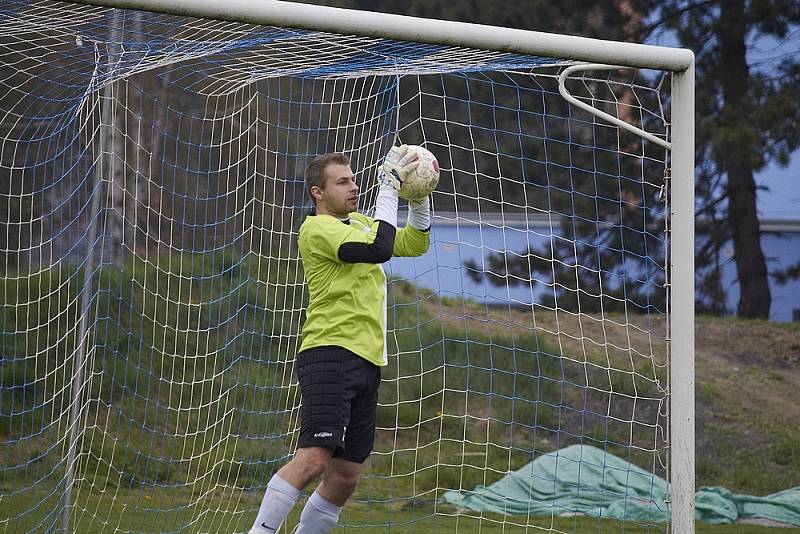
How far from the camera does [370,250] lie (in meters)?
4.29

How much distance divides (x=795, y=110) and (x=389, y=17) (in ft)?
26.9

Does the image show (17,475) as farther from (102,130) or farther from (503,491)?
(503,491)

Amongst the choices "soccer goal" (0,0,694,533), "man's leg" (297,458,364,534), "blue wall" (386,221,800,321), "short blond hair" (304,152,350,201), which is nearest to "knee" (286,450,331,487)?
"man's leg" (297,458,364,534)

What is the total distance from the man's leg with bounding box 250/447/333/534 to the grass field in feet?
5.95

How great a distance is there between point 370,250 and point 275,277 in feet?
14.1

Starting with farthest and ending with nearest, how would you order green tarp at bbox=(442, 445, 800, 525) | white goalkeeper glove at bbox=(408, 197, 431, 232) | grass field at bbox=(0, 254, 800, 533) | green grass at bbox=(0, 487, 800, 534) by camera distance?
green tarp at bbox=(442, 445, 800, 525) → grass field at bbox=(0, 254, 800, 533) → green grass at bbox=(0, 487, 800, 534) → white goalkeeper glove at bbox=(408, 197, 431, 232)

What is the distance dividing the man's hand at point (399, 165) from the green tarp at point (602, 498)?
136 inches

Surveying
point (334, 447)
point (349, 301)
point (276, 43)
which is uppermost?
point (276, 43)

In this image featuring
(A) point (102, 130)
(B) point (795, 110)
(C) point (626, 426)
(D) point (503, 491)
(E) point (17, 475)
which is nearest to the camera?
(A) point (102, 130)

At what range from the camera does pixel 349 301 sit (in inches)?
172

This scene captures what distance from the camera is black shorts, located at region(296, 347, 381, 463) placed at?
4203mm

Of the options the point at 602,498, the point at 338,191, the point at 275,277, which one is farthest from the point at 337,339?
the point at 275,277

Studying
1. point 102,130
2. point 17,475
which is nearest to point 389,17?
point 102,130

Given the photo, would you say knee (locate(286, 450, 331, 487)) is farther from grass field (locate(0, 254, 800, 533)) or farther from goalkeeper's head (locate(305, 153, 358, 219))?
grass field (locate(0, 254, 800, 533))
